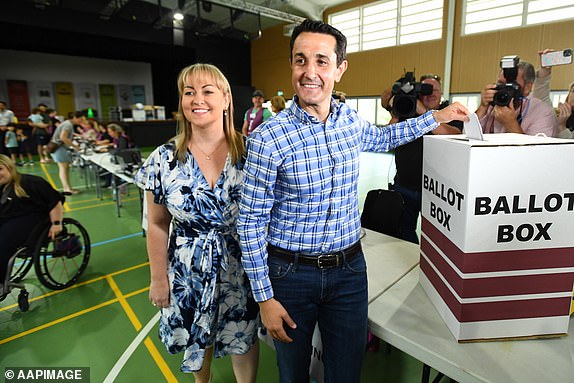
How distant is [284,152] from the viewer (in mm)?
926

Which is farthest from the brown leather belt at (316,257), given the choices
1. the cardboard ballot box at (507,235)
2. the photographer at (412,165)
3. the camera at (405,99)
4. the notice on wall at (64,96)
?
the notice on wall at (64,96)

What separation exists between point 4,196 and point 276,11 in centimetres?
1071

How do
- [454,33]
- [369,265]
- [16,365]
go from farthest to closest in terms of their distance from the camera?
[454,33] < [16,365] < [369,265]

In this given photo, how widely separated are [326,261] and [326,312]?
0.61 feet

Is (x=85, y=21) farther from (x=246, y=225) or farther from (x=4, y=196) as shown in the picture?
(x=246, y=225)

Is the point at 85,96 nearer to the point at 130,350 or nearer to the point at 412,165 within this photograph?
the point at 130,350

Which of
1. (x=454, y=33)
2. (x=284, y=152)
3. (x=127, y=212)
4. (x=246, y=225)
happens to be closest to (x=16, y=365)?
(x=246, y=225)

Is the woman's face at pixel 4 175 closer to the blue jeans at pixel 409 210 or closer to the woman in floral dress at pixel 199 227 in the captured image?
the woman in floral dress at pixel 199 227

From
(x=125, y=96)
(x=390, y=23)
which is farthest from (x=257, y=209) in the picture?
(x=125, y=96)

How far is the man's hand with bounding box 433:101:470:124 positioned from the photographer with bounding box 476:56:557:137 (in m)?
0.65

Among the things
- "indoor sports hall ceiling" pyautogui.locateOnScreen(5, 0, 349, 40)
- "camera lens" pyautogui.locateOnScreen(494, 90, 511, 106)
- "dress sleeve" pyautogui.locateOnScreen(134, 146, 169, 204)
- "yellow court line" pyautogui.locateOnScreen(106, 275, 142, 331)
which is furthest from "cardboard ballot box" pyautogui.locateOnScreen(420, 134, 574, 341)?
"indoor sports hall ceiling" pyautogui.locateOnScreen(5, 0, 349, 40)

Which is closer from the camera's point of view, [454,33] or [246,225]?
[246,225]

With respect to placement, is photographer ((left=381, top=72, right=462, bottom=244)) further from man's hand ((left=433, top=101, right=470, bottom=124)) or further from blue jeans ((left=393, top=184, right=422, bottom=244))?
man's hand ((left=433, top=101, right=470, bottom=124))

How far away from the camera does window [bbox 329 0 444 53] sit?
9.76 meters
